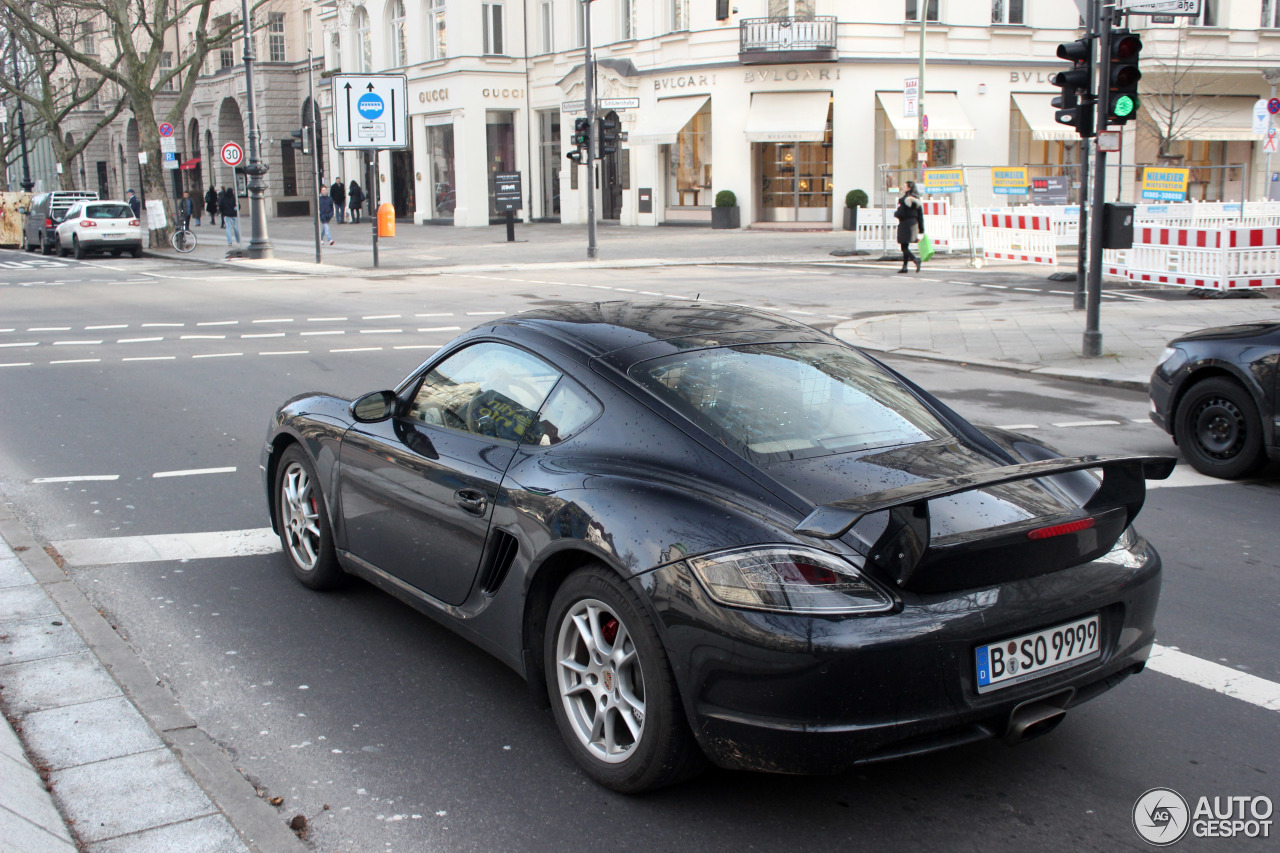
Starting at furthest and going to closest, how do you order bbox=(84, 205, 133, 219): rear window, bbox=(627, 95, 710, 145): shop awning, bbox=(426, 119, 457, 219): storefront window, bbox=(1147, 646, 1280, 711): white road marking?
bbox=(426, 119, 457, 219): storefront window < bbox=(627, 95, 710, 145): shop awning < bbox=(84, 205, 133, 219): rear window < bbox=(1147, 646, 1280, 711): white road marking

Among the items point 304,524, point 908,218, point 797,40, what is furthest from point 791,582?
point 797,40

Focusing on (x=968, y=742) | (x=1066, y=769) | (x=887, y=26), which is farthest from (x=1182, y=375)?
(x=887, y=26)

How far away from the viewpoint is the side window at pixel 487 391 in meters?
4.21

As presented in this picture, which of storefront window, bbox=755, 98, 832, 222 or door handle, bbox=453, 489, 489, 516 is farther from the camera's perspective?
storefront window, bbox=755, 98, 832, 222

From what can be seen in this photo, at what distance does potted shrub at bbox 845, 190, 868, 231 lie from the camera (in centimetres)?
3809

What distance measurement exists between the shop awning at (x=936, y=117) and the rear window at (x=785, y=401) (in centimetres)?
3609

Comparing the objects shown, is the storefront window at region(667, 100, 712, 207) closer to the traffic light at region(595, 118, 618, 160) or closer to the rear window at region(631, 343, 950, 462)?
the traffic light at region(595, 118, 618, 160)

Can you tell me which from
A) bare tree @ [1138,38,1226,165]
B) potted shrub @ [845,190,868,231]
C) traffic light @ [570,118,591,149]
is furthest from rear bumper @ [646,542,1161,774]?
bare tree @ [1138,38,1226,165]

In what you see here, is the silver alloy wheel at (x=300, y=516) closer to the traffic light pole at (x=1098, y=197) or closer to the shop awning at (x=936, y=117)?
the traffic light pole at (x=1098, y=197)

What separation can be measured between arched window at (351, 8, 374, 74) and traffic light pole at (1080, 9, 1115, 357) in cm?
4446

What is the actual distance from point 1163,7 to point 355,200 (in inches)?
1631

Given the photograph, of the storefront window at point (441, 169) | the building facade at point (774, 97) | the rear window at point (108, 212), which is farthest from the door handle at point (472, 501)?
the storefront window at point (441, 169)

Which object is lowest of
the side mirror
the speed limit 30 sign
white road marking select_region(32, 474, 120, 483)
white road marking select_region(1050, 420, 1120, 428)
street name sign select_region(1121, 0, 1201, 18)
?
white road marking select_region(1050, 420, 1120, 428)

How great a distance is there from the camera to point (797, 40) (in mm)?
38094
